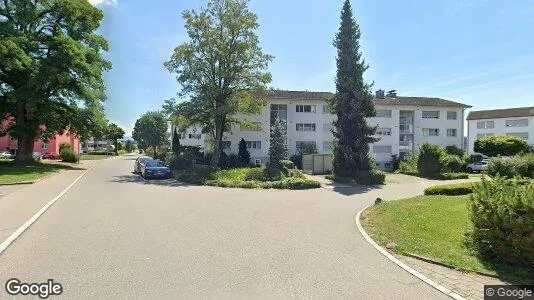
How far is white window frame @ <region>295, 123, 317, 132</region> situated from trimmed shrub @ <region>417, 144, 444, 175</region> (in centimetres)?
1592

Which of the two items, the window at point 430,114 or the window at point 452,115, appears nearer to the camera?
the window at point 430,114

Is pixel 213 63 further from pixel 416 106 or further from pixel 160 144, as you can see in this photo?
pixel 160 144

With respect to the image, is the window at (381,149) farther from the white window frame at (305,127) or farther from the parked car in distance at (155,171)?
the parked car in distance at (155,171)

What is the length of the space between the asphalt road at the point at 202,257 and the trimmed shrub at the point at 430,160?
76.7 feet

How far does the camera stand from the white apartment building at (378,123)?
46719mm

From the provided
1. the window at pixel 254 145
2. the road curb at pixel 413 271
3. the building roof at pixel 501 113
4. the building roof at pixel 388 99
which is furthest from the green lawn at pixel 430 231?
the building roof at pixel 501 113

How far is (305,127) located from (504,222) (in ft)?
135

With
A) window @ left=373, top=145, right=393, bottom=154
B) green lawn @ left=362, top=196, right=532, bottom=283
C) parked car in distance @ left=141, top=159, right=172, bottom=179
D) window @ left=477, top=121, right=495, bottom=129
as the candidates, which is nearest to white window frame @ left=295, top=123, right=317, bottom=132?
window @ left=373, top=145, right=393, bottom=154

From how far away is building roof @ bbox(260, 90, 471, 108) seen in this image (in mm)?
47438

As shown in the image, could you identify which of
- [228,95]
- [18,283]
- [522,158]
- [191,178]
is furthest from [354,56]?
[18,283]

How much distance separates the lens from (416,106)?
51.7 metres

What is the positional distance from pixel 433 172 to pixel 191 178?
20.5 m

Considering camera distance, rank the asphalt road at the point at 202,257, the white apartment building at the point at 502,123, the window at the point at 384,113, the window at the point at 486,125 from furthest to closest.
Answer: the window at the point at 486,125 < the white apartment building at the point at 502,123 < the window at the point at 384,113 < the asphalt road at the point at 202,257

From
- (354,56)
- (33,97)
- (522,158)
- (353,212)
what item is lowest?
(353,212)
